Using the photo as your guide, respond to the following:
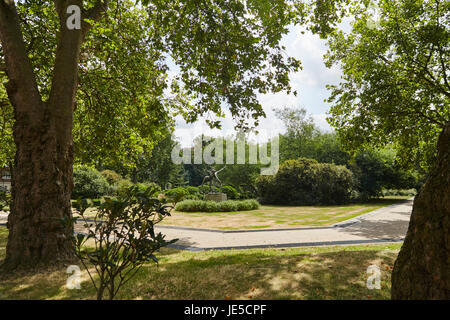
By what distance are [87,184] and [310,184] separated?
65.7 ft

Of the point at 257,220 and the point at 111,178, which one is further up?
the point at 111,178

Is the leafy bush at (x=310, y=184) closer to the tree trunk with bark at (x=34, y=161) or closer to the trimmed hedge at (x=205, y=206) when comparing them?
the trimmed hedge at (x=205, y=206)

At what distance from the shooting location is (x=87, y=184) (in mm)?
21953

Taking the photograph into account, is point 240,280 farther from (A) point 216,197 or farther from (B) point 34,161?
(A) point 216,197

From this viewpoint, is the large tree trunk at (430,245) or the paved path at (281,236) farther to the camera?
the paved path at (281,236)

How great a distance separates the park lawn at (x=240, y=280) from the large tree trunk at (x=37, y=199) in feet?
1.40

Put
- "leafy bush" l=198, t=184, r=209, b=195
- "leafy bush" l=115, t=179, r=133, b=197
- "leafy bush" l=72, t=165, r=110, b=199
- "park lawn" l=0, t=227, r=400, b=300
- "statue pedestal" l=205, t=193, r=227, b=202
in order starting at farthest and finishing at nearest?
"leafy bush" l=198, t=184, r=209, b=195 < "leafy bush" l=72, t=165, r=110, b=199 < "statue pedestal" l=205, t=193, r=227, b=202 < "park lawn" l=0, t=227, r=400, b=300 < "leafy bush" l=115, t=179, r=133, b=197

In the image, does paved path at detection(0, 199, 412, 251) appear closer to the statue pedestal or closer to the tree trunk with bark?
the tree trunk with bark

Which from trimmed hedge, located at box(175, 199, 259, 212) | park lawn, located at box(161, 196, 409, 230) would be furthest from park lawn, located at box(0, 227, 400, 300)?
trimmed hedge, located at box(175, 199, 259, 212)

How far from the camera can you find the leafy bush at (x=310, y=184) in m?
22.3

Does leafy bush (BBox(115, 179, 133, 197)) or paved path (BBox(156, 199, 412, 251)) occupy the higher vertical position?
leafy bush (BBox(115, 179, 133, 197))

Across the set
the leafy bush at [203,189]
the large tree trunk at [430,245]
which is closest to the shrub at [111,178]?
the leafy bush at [203,189]

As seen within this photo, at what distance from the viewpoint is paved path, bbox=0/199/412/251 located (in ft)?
23.1

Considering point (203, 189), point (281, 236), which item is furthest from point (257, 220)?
point (203, 189)
